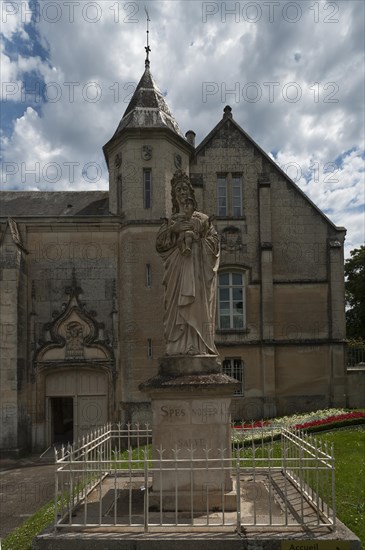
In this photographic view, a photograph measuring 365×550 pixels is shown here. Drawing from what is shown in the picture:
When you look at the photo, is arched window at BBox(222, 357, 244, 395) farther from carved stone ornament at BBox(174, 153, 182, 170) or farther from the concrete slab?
the concrete slab

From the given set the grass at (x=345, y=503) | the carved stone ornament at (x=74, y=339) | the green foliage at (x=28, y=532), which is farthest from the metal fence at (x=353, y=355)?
the green foliage at (x=28, y=532)

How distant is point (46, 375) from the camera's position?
2003 centimetres

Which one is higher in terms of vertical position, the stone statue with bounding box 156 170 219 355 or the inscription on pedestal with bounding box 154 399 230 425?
the stone statue with bounding box 156 170 219 355

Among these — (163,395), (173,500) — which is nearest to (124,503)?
(173,500)

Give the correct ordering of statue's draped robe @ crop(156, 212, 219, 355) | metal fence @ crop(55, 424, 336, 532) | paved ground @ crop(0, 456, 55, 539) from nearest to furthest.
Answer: metal fence @ crop(55, 424, 336, 532), statue's draped robe @ crop(156, 212, 219, 355), paved ground @ crop(0, 456, 55, 539)

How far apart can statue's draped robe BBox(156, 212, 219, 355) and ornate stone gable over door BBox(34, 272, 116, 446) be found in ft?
41.1

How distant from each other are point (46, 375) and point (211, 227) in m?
14.0

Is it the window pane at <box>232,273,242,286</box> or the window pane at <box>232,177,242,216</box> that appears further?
the window pane at <box>232,177,242,216</box>

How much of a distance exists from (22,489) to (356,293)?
102 ft

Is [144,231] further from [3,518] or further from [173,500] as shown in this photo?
[173,500]

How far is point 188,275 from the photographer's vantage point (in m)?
7.78

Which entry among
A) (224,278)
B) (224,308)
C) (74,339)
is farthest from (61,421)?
(224,278)

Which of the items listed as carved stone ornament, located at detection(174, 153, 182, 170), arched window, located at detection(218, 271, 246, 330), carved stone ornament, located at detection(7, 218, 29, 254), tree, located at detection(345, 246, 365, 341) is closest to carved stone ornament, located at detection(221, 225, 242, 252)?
arched window, located at detection(218, 271, 246, 330)

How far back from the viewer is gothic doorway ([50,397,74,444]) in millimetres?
20609
